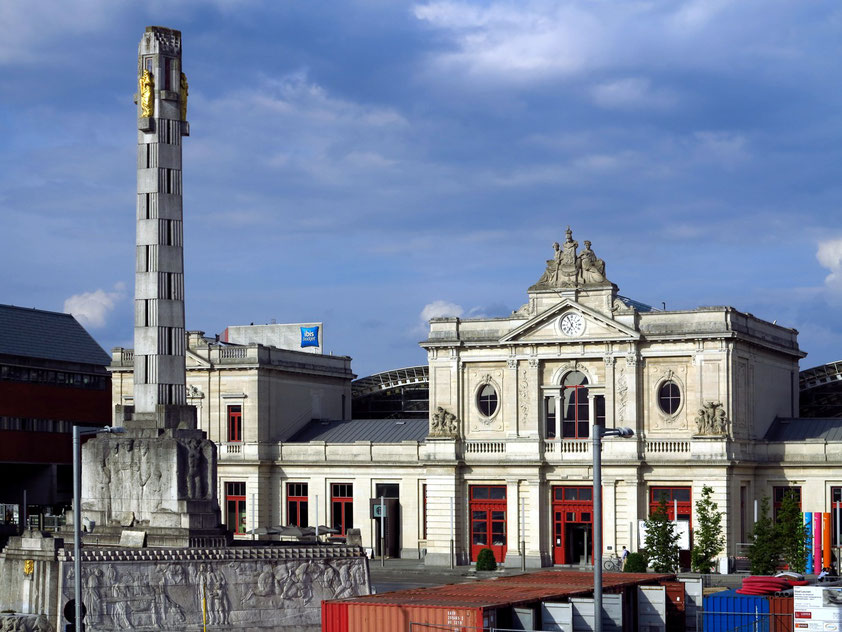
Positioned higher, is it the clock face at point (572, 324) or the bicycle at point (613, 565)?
the clock face at point (572, 324)

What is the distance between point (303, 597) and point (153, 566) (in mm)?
5397

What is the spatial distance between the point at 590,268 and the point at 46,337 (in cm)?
4415

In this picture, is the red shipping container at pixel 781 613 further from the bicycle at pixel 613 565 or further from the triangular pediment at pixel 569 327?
the triangular pediment at pixel 569 327

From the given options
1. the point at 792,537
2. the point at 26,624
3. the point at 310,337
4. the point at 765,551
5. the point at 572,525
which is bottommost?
the point at 26,624

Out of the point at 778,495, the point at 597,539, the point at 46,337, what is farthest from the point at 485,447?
the point at 597,539

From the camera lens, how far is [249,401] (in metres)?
91.1

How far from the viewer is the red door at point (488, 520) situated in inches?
3260

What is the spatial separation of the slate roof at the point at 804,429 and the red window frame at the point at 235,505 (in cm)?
3081

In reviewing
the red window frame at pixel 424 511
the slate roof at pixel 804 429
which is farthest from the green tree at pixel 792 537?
the red window frame at pixel 424 511

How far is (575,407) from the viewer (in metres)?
81.4

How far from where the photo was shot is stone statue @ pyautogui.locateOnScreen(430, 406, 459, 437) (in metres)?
84.3

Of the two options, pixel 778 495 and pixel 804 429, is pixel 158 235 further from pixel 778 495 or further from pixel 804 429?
pixel 804 429

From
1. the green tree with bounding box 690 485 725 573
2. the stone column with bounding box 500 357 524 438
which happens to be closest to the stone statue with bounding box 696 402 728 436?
the green tree with bounding box 690 485 725 573

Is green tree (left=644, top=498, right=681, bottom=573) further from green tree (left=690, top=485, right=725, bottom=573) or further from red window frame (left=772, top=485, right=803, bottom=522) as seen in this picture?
red window frame (left=772, top=485, right=803, bottom=522)
